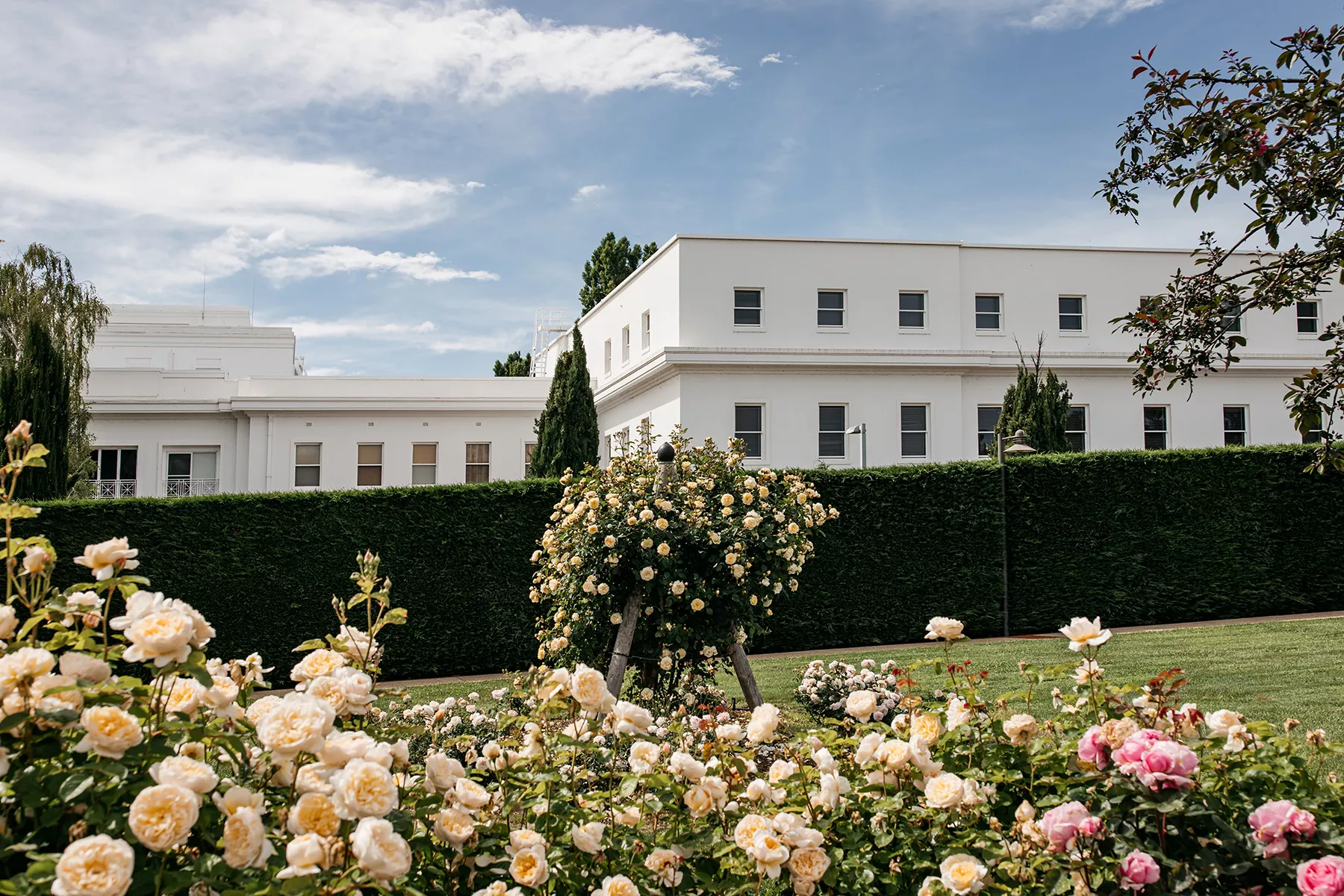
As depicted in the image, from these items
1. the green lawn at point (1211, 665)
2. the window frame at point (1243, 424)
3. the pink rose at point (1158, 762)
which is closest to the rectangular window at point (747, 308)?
the green lawn at point (1211, 665)

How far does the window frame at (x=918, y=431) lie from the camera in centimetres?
2330

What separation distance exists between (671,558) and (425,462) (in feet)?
67.1

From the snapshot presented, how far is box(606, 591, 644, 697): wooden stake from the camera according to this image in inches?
286

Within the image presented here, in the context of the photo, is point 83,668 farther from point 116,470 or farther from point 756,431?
point 116,470

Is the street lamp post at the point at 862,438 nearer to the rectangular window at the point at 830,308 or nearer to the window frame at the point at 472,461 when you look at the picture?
the rectangular window at the point at 830,308

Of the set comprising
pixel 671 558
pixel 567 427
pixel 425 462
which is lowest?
pixel 671 558

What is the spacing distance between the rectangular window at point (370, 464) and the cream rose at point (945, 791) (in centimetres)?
2507

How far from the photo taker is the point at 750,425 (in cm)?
2306

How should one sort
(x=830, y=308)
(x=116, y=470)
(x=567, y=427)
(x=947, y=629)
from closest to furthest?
(x=947, y=629) < (x=567, y=427) < (x=830, y=308) < (x=116, y=470)

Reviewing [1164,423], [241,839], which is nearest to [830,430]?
[1164,423]

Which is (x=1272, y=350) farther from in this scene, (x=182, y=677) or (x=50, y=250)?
(x=50, y=250)

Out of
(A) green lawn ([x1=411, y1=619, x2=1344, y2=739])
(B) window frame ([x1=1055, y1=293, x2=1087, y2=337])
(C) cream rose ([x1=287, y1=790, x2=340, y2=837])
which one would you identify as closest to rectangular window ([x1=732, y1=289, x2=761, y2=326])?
(B) window frame ([x1=1055, y1=293, x2=1087, y2=337])

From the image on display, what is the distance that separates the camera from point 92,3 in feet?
22.2

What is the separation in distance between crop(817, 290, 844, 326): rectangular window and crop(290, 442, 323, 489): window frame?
44.9ft
